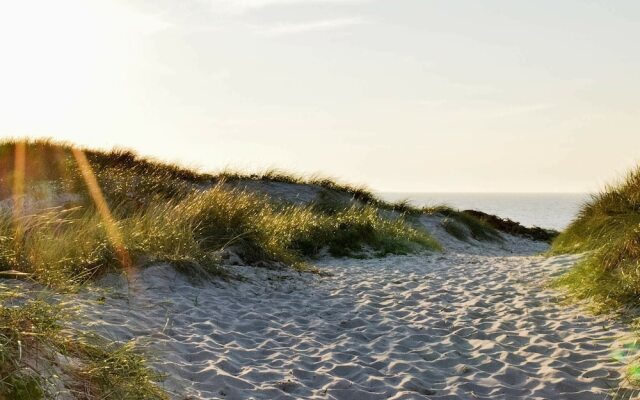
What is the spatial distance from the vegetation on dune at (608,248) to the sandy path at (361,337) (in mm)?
501

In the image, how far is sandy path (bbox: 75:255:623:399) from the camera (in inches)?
212

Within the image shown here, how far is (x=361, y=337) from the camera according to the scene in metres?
7.13

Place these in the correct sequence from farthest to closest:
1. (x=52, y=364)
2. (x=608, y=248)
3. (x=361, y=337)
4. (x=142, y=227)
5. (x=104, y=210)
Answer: (x=104, y=210) < (x=142, y=227) < (x=608, y=248) < (x=361, y=337) < (x=52, y=364)

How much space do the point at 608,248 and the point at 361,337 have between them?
15.0 ft

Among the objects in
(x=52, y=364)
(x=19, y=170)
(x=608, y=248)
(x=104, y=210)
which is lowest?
(x=52, y=364)

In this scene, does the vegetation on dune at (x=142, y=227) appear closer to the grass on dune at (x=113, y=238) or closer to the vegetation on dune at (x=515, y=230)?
the grass on dune at (x=113, y=238)

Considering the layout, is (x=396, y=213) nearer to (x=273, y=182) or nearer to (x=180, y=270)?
(x=273, y=182)

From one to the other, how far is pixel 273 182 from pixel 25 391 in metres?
22.0

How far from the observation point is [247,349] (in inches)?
251

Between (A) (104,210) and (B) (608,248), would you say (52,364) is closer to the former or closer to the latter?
(B) (608,248)

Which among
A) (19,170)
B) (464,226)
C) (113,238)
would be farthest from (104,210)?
(464,226)

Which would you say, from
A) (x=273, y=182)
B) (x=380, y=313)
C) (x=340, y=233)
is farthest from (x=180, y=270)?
(x=273, y=182)

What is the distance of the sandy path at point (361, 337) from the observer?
5391 mm

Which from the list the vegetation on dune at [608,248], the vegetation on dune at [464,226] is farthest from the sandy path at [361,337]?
the vegetation on dune at [464,226]
